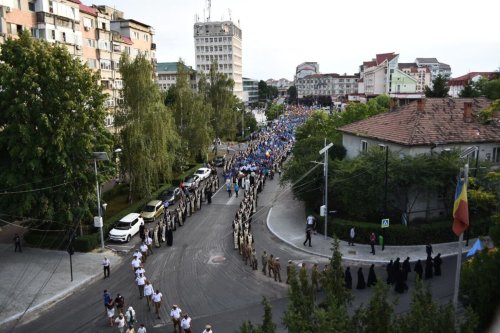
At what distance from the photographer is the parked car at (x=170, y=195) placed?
35.4m

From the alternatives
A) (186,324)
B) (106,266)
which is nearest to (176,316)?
(186,324)

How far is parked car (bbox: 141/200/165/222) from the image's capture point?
3129cm

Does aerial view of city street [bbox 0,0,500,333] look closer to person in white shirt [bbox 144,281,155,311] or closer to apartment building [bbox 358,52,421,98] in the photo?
person in white shirt [bbox 144,281,155,311]

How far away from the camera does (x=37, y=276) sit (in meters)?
22.1

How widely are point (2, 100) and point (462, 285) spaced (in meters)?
23.8

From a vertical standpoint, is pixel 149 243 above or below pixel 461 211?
below

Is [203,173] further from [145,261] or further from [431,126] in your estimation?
[431,126]

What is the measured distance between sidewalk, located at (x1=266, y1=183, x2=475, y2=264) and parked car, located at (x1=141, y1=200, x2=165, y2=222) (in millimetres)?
8157

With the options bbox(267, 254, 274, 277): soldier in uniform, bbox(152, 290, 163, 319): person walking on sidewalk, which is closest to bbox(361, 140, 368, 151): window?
bbox(267, 254, 274, 277): soldier in uniform

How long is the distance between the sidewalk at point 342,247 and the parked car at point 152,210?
8157 mm

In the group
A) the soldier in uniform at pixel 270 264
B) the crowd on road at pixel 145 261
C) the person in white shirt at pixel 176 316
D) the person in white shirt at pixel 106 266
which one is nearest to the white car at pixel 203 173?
the crowd on road at pixel 145 261

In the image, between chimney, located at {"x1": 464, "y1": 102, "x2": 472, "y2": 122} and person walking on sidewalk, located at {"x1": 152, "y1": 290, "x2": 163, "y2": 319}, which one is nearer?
person walking on sidewalk, located at {"x1": 152, "y1": 290, "x2": 163, "y2": 319}

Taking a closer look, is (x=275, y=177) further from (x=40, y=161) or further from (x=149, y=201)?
(x=40, y=161)

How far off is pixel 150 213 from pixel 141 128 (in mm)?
6511
